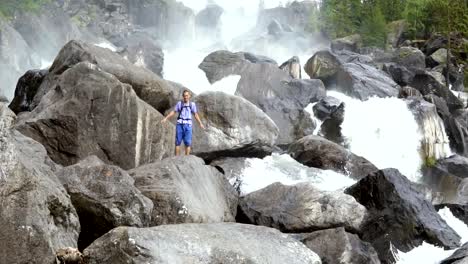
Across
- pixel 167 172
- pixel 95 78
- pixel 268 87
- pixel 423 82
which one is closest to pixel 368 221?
pixel 167 172

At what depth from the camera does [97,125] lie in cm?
1489

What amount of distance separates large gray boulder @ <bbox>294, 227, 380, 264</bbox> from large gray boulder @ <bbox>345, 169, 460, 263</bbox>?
171cm

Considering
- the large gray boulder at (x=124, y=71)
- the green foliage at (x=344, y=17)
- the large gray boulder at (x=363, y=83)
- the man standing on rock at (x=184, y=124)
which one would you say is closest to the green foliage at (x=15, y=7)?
the green foliage at (x=344, y=17)

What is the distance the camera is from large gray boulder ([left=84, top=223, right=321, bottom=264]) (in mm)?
7742

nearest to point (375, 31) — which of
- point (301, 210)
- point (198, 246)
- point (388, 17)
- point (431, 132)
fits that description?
point (388, 17)

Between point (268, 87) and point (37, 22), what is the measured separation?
120ft

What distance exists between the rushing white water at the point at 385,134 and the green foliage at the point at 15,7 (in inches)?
1577

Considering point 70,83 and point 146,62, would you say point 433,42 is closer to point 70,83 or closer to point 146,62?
point 146,62

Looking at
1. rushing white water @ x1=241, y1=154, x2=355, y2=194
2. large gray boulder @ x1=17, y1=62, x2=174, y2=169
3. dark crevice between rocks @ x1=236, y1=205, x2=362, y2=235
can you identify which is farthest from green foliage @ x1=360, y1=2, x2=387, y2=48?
large gray boulder @ x1=17, y1=62, x2=174, y2=169

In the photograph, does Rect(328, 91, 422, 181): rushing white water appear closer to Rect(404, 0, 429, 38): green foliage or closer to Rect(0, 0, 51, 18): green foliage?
Rect(404, 0, 429, 38): green foliage

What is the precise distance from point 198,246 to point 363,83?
82.6 feet

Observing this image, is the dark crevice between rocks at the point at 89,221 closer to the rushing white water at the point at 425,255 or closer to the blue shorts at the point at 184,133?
the blue shorts at the point at 184,133

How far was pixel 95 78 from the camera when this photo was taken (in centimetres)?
1550

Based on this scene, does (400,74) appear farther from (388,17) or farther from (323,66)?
(388,17)
